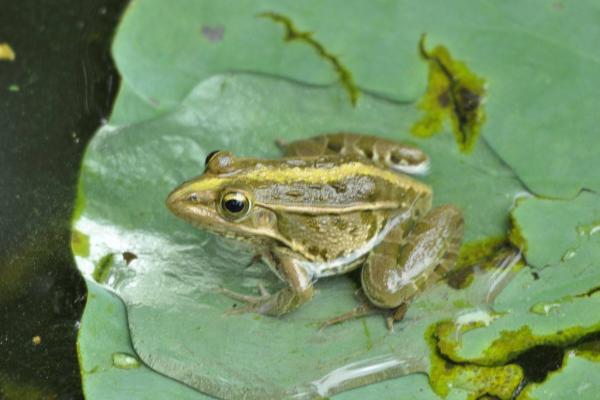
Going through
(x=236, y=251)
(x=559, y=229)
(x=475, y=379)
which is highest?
(x=559, y=229)

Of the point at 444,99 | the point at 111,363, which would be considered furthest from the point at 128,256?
the point at 444,99

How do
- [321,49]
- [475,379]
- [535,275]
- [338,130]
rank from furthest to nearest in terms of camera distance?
[321,49] < [338,130] < [535,275] < [475,379]

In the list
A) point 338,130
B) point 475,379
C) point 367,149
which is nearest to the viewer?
point 475,379

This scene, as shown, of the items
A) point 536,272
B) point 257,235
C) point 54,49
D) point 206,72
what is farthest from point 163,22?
point 536,272

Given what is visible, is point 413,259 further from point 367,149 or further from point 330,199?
point 367,149

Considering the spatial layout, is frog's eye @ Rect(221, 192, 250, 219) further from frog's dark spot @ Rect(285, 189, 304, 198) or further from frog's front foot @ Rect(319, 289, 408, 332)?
frog's front foot @ Rect(319, 289, 408, 332)

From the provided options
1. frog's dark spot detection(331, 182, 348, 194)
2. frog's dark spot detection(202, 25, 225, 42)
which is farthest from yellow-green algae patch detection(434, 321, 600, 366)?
frog's dark spot detection(202, 25, 225, 42)

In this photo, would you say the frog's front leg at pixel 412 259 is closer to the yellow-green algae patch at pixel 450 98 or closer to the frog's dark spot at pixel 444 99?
the yellow-green algae patch at pixel 450 98
